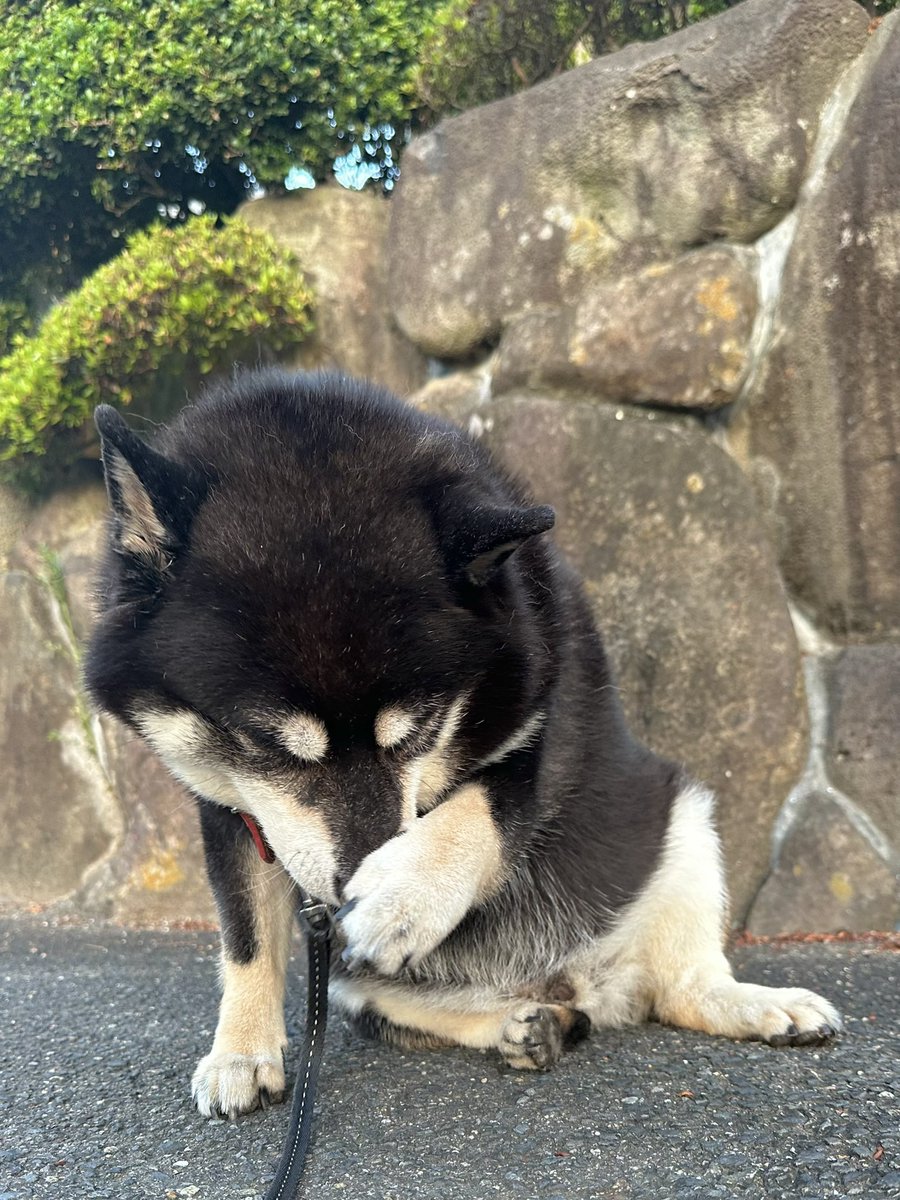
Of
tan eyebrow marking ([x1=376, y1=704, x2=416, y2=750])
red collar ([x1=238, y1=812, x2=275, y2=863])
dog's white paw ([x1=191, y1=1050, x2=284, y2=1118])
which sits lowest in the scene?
dog's white paw ([x1=191, y1=1050, x2=284, y2=1118])

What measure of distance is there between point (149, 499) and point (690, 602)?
267 centimetres

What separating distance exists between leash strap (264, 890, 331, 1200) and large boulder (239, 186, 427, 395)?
3.62 meters

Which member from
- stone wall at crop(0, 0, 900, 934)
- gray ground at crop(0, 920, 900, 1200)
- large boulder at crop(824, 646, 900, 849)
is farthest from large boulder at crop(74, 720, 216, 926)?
large boulder at crop(824, 646, 900, 849)

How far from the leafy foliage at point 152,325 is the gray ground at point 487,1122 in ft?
10.6

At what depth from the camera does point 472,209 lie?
4684 millimetres

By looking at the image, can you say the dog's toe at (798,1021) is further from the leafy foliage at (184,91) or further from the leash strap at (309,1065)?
the leafy foliage at (184,91)

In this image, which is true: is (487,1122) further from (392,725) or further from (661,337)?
(661,337)

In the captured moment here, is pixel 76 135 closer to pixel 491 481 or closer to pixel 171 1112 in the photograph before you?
pixel 491 481

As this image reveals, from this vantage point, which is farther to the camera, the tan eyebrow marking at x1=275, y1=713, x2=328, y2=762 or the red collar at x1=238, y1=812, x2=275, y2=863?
the red collar at x1=238, y1=812, x2=275, y2=863

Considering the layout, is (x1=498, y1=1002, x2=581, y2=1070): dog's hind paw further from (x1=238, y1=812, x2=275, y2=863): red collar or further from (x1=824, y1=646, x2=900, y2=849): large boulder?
(x1=824, y1=646, x2=900, y2=849): large boulder

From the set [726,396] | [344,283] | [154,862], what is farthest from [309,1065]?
[344,283]

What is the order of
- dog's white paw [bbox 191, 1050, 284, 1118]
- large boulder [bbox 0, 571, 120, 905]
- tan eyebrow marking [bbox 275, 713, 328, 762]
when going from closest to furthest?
tan eyebrow marking [bbox 275, 713, 328, 762]
dog's white paw [bbox 191, 1050, 284, 1118]
large boulder [bbox 0, 571, 120, 905]

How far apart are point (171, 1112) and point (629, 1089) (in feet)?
3.63

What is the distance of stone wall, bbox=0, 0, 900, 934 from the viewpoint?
378cm
